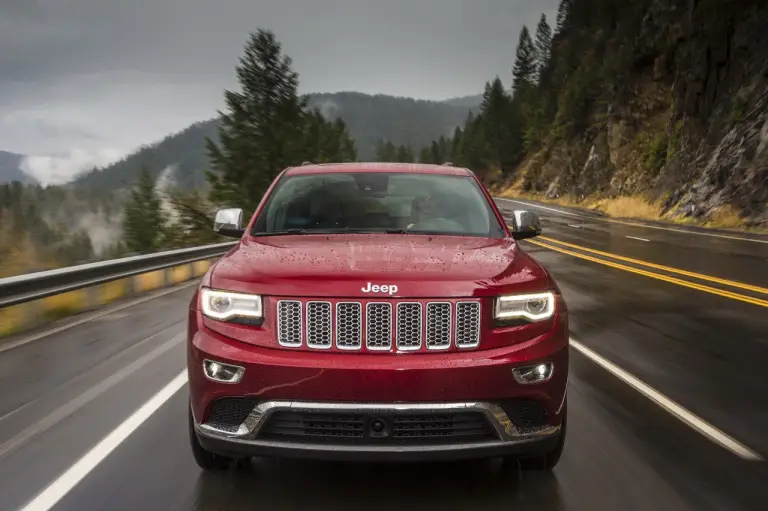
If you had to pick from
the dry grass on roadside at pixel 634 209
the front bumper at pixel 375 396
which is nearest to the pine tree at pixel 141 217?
the dry grass on roadside at pixel 634 209

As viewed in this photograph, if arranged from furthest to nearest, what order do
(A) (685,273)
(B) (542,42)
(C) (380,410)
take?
(B) (542,42)
(A) (685,273)
(C) (380,410)

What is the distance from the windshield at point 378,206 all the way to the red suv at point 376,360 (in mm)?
1107

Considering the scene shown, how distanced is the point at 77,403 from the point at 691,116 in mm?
37555

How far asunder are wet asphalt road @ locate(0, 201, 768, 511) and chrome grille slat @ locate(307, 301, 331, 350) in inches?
30.8

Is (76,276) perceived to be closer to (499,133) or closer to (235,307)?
(235,307)

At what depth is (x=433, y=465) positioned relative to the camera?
391 centimetres

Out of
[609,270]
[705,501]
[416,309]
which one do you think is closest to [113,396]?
[416,309]

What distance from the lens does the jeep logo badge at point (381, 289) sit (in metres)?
3.31

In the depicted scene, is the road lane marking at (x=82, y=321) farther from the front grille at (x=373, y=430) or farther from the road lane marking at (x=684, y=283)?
the road lane marking at (x=684, y=283)

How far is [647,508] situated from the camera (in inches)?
133

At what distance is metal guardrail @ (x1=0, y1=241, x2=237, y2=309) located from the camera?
786cm

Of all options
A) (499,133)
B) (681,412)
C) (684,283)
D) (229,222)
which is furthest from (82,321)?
(499,133)

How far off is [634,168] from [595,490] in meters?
46.6

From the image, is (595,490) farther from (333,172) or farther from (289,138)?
(289,138)
